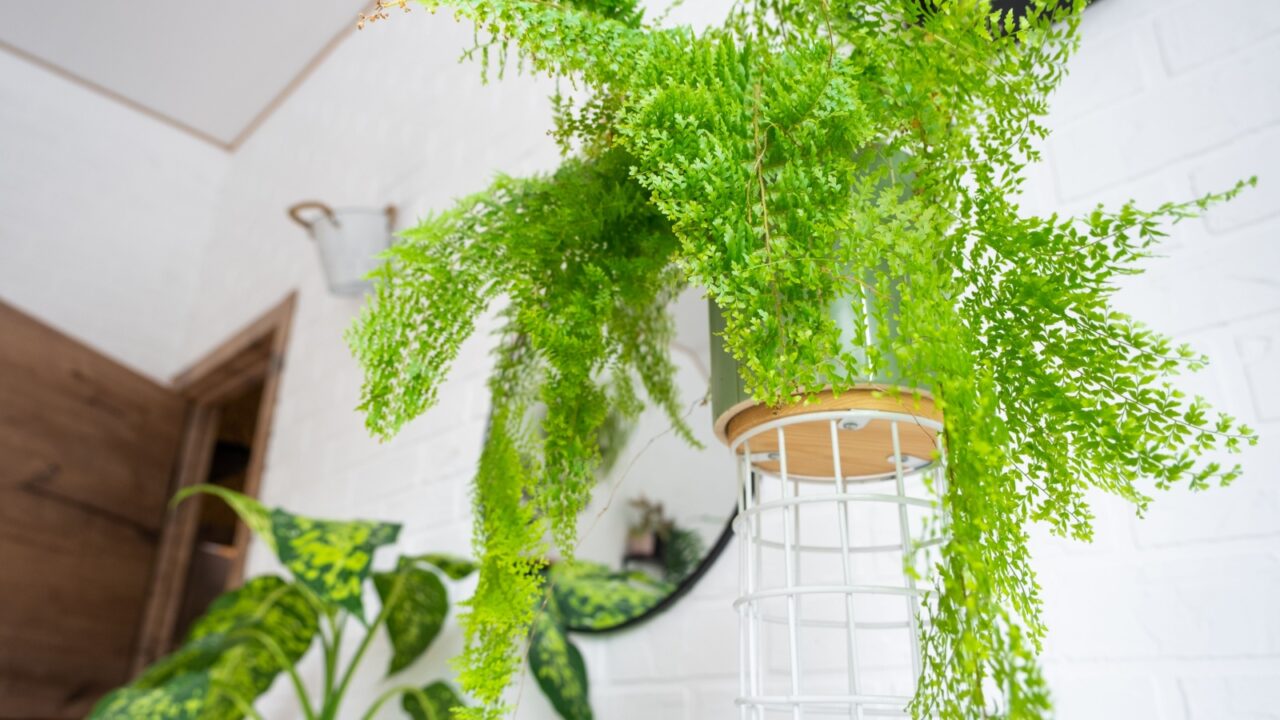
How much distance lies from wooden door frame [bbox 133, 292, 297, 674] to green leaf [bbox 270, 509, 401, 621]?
4.06ft

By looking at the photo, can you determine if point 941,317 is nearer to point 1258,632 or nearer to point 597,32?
point 597,32

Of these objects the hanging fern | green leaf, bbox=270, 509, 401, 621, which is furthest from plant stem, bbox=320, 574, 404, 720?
the hanging fern

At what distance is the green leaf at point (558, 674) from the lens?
40.6 inches

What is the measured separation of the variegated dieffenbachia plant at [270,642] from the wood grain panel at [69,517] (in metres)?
1.10

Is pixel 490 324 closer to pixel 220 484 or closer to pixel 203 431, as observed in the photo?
pixel 203 431

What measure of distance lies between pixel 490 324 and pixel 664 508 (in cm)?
55

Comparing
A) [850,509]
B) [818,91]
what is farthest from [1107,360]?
[850,509]

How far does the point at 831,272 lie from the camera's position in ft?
1.66

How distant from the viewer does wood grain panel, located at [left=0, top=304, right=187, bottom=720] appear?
2.05 m

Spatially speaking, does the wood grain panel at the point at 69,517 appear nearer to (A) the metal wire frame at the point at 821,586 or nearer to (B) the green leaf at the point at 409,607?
(B) the green leaf at the point at 409,607

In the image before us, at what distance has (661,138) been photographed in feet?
1.73

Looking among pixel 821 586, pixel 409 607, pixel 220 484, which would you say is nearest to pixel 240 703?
pixel 409 607

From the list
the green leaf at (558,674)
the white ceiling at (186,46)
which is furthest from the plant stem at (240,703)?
the white ceiling at (186,46)

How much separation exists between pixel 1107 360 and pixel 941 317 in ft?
0.37
